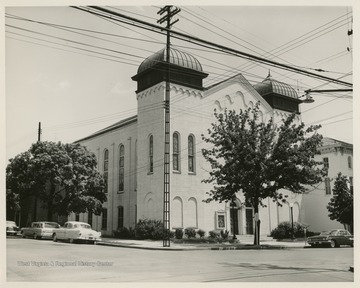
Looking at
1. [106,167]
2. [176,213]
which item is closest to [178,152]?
[176,213]

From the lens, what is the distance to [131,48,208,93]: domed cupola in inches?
1152

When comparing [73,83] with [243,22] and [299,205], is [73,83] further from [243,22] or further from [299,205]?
[299,205]

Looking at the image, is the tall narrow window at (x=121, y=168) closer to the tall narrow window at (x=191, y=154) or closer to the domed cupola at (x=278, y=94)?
the tall narrow window at (x=191, y=154)

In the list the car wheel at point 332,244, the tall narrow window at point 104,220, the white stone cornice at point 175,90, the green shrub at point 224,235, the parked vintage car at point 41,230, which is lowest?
the car wheel at point 332,244

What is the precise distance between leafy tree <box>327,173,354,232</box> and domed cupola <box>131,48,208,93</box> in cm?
1196

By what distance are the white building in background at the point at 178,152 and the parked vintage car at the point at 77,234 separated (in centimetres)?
587

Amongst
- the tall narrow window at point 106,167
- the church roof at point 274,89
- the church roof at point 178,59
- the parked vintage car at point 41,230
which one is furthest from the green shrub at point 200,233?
the church roof at point 274,89

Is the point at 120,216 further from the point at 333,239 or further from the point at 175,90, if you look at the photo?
the point at 333,239

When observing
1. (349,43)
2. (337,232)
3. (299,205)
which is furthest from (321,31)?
(299,205)

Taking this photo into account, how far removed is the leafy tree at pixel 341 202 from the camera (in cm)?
3062

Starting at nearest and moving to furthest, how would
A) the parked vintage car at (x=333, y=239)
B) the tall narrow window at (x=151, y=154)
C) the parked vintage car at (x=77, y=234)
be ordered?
the parked vintage car at (x=77, y=234)
the parked vintage car at (x=333, y=239)
the tall narrow window at (x=151, y=154)

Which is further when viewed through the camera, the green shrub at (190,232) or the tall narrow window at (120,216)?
the tall narrow window at (120,216)

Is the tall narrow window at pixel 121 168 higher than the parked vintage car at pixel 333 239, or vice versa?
the tall narrow window at pixel 121 168

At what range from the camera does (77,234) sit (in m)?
22.8
